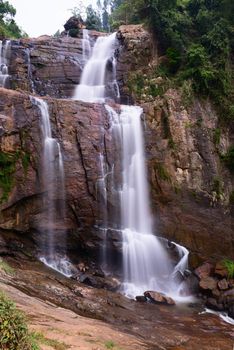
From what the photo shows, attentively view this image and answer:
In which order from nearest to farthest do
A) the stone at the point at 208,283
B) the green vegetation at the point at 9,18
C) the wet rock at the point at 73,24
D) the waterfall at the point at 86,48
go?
the stone at the point at 208,283, the waterfall at the point at 86,48, the wet rock at the point at 73,24, the green vegetation at the point at 9,18

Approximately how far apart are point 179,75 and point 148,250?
36.4ft

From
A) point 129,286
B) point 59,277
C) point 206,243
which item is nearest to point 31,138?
point 59,277

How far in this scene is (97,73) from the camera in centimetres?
2472

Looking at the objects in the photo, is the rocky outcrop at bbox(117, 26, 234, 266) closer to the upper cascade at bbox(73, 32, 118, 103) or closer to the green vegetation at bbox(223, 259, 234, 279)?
the green vegetation at bbox(223, 259, 234, 279)

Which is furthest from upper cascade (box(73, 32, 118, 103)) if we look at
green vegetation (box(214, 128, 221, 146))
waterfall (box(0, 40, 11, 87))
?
green vegetation (box(214, 128, 221, 146))

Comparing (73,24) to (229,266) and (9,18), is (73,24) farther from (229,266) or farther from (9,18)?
(229,266)

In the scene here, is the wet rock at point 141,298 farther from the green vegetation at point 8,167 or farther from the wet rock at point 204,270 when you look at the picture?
the green vegetation at point 8,167

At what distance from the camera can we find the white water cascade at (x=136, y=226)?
16438mm

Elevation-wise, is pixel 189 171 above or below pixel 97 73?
below

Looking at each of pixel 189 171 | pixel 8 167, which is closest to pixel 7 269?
pixel 8 167

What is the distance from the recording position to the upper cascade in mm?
23398

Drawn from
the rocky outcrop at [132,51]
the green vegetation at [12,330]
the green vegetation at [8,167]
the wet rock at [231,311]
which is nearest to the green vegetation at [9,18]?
the rocky outcrop at [132,51]

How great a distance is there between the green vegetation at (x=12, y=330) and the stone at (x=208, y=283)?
11190 mm

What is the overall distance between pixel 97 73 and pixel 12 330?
2108 centimetres
